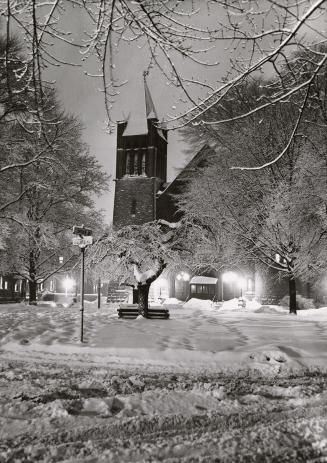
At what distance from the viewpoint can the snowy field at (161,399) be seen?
3.18 m

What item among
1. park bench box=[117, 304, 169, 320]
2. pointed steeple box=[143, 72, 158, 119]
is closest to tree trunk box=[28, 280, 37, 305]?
park bench box=[117, 304, 169, 320]

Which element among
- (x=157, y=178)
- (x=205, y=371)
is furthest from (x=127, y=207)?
(x=205, y=371)

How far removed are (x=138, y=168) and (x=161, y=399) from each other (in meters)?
35.5

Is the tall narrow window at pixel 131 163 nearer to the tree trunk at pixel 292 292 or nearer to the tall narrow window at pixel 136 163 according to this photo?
the tall narrow window at pixel 136 163

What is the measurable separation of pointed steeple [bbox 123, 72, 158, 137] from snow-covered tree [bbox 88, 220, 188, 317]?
84.6 feet

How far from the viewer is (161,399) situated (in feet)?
15.4

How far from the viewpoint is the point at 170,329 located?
11.9 metres

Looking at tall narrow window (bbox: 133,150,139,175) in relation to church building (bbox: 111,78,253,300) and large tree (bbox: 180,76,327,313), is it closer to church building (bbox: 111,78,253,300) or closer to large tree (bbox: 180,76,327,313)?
church building (bbox: 111,78,253,300)

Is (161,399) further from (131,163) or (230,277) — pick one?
(131,163)

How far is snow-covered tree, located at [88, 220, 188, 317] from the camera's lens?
590 inches

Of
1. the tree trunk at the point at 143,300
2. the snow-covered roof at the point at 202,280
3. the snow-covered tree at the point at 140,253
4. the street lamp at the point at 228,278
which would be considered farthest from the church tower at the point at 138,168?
the tree trunk at the point at 143,300

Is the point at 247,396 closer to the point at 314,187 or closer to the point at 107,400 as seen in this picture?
the point at 107,400

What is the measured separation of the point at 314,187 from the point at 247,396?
Result: 355 inches

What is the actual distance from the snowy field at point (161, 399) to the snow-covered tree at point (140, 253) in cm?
542
